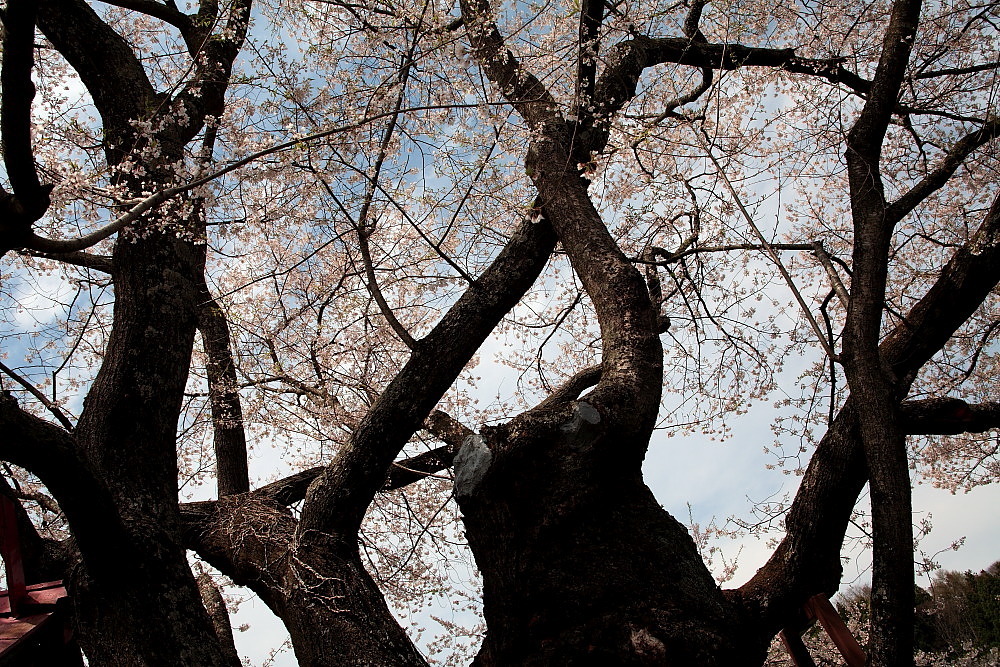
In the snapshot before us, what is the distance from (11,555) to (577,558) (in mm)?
2649

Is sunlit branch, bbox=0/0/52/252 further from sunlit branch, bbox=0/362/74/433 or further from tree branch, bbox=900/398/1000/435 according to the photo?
tree branch, bbox=900/398/1000/435

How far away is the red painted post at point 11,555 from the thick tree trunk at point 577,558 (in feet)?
7.09

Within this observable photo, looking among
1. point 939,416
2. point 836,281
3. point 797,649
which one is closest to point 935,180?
point 836,281

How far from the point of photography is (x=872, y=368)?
328 centimetres

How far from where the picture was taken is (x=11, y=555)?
10.0 ft

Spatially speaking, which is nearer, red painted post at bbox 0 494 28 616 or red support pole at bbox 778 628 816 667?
red painted post at bbox 0 494 28 616

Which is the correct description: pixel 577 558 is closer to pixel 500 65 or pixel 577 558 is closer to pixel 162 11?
pixel 500 65

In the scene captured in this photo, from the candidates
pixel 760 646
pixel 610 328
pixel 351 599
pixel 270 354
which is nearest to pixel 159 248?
pixel 270 354

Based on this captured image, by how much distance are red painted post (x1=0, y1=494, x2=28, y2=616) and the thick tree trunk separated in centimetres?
216

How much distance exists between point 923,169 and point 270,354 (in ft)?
19.3

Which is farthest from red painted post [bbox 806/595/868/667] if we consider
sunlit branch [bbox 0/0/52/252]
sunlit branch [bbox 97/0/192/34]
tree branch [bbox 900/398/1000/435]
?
sunlit branch [bbox 97/0/192/34]

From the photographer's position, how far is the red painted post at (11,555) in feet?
9.90

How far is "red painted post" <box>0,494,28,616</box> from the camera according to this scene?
9.90 ft

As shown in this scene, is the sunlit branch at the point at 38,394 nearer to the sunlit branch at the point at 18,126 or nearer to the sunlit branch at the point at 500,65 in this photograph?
the sunlit branch at the point at 18,126
